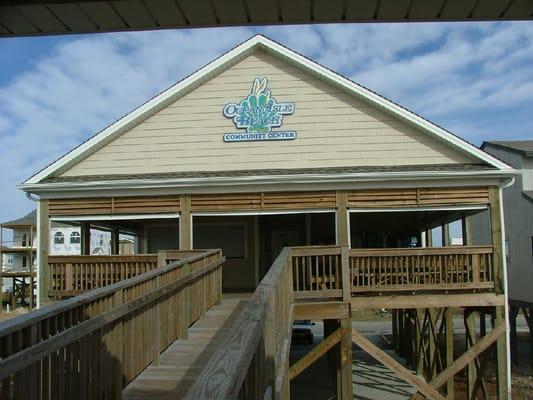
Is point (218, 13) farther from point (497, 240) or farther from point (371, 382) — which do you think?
point (371, 382)

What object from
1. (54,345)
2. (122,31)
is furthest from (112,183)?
(122,31)

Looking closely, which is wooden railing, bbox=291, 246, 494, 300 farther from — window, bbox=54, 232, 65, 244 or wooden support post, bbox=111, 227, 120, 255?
window, bbox=54, 232, 65, 244

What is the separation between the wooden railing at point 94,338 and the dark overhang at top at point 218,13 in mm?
1780

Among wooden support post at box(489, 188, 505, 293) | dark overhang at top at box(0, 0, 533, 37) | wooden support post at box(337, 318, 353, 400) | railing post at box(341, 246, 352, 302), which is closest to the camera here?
dark overhang at top at box(0, 0, 533, 37)

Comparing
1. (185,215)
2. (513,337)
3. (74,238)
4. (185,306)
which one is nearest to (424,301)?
(185,215)

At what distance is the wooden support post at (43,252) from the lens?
14141 millimetres

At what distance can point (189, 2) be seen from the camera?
7.29 ft

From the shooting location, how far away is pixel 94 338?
469 cm

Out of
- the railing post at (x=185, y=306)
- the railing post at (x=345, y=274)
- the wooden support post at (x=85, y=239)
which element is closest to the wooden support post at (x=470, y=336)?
the railing post at (x=345, y=274)

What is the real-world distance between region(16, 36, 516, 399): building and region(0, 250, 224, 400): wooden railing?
6187mm

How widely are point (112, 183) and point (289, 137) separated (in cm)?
478

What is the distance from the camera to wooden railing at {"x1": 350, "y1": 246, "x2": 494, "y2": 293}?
12.9 m

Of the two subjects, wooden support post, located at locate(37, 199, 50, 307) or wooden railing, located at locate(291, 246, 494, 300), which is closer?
wooden railing, located at locate(291, 246, 494, 300)

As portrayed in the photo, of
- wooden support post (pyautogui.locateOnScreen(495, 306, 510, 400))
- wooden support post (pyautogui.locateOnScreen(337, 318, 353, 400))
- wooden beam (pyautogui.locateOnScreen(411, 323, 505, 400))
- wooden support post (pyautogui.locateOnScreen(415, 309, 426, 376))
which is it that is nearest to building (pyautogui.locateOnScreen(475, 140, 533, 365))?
wooden support post (pyautogui.locateOnScreen(415, 309, 426, 376))
